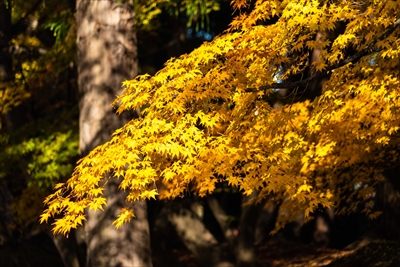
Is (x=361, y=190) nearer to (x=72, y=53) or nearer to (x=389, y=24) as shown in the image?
(x=389, y=24)

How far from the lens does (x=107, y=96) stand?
818 cm

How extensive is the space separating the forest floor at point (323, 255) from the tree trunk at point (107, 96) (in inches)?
213

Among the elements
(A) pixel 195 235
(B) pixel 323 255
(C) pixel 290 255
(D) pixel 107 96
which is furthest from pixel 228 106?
(C) pixel 290 255

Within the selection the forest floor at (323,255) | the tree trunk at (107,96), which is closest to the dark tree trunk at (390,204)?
the forest floor at (323,255)

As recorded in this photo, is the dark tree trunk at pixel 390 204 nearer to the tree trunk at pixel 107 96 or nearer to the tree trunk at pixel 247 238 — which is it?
the tree trunk at pixel 247 238

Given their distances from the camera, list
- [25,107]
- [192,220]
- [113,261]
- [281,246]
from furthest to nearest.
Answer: [281,246]
[25,107]
[192,220]
[113,261]

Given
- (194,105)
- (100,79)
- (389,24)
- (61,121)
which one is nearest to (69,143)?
(61,121)

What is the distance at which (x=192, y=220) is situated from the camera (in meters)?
14.0

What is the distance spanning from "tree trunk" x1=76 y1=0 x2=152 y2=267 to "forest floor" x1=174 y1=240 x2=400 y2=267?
17.8 ft

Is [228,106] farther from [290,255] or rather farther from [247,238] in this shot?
[290,255]

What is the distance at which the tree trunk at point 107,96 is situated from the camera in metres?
7.91

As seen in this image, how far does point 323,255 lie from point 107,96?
33.6 ft

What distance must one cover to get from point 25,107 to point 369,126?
31.6 ft

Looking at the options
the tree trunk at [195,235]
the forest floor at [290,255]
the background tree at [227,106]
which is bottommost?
the forest floor at [290,255]
